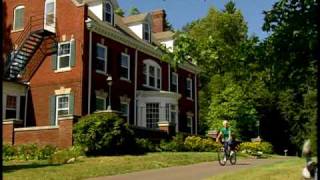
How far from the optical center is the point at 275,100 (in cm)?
5459

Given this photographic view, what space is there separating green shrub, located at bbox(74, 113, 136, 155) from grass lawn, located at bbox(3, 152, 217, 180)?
3.72ft

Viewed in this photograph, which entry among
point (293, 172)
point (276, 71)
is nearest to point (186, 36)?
point (276, 71)

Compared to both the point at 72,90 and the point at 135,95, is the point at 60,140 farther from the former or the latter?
the point at 135,95

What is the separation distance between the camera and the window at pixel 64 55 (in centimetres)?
3164

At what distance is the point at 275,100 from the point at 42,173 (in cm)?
4000

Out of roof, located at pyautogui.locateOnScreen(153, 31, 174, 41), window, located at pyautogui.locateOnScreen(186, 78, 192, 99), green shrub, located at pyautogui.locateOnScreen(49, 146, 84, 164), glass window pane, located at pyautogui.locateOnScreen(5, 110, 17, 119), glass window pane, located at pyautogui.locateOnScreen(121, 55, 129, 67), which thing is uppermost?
roof, located at pyautogui.locateOnScreen(153, 31, 174, 41)

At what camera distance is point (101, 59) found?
32688mm

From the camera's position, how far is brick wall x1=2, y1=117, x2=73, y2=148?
2612cm

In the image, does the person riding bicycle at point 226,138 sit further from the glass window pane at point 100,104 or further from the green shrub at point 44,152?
the glass window pane at point 100,104

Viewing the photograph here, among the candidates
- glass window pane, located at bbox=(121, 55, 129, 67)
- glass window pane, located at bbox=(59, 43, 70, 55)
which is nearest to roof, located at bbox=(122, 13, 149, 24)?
glass window pane, located at bbox=(121, 55, 129, 67)

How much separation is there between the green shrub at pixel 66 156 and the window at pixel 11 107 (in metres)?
8.27

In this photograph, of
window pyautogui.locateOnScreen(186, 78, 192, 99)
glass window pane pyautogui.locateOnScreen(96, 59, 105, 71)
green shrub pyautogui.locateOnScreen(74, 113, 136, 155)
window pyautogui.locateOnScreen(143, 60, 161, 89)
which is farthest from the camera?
window pyautogui.locateOnScreen(186, 78, 192, 99)

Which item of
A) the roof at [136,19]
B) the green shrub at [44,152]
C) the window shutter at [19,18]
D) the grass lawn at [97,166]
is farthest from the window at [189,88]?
the green shrub at [44,152]

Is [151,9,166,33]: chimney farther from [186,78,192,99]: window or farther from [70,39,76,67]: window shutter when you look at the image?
[70,39,76,67]: window shutter
